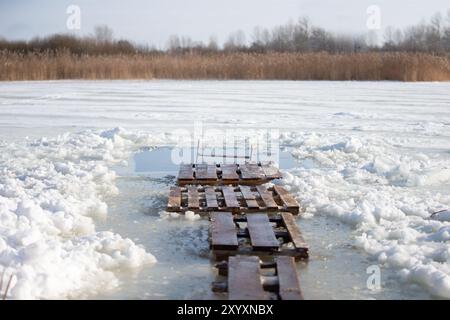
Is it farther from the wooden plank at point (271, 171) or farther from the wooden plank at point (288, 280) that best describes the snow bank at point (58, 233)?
the wooden plank at point (271, 171)

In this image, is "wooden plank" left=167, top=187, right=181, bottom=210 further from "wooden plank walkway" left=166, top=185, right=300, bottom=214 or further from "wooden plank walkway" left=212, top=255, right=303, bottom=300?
"wooden plank walkway" left=212, top=255, right=303, bottom=300

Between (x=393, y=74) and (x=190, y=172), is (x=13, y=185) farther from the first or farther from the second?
(x=393, y=74)

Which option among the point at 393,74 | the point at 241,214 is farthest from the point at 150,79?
the point at 241,214

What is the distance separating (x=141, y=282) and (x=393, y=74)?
744 inches

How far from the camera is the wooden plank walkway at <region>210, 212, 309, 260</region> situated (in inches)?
142

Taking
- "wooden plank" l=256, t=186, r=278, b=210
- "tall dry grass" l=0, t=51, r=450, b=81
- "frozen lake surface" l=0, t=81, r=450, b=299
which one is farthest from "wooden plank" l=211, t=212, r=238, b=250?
"tall dry grass" l=0, t=51, r=450, b=81

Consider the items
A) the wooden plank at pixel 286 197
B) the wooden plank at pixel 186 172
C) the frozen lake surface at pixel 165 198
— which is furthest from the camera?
the wooden plank at pixel 186 172

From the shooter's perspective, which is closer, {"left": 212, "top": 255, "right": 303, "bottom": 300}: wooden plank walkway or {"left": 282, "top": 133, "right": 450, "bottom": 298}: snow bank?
{"left": 212, "top": 255, "right": 303, "bottom": 300}: wooden plank walkway

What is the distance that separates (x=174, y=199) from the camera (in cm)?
489

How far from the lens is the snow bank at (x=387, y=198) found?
3465mm

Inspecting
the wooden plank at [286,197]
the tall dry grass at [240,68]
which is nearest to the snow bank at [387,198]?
the wooden plank at [286,197]

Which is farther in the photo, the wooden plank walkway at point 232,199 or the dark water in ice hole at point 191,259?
the wooden plank walkway at point 232,199

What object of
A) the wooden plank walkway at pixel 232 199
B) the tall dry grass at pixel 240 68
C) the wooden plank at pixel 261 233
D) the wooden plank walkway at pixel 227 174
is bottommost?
the wooden plank at pixel 261 233

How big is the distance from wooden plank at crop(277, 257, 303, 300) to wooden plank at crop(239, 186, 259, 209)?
1.41 m
